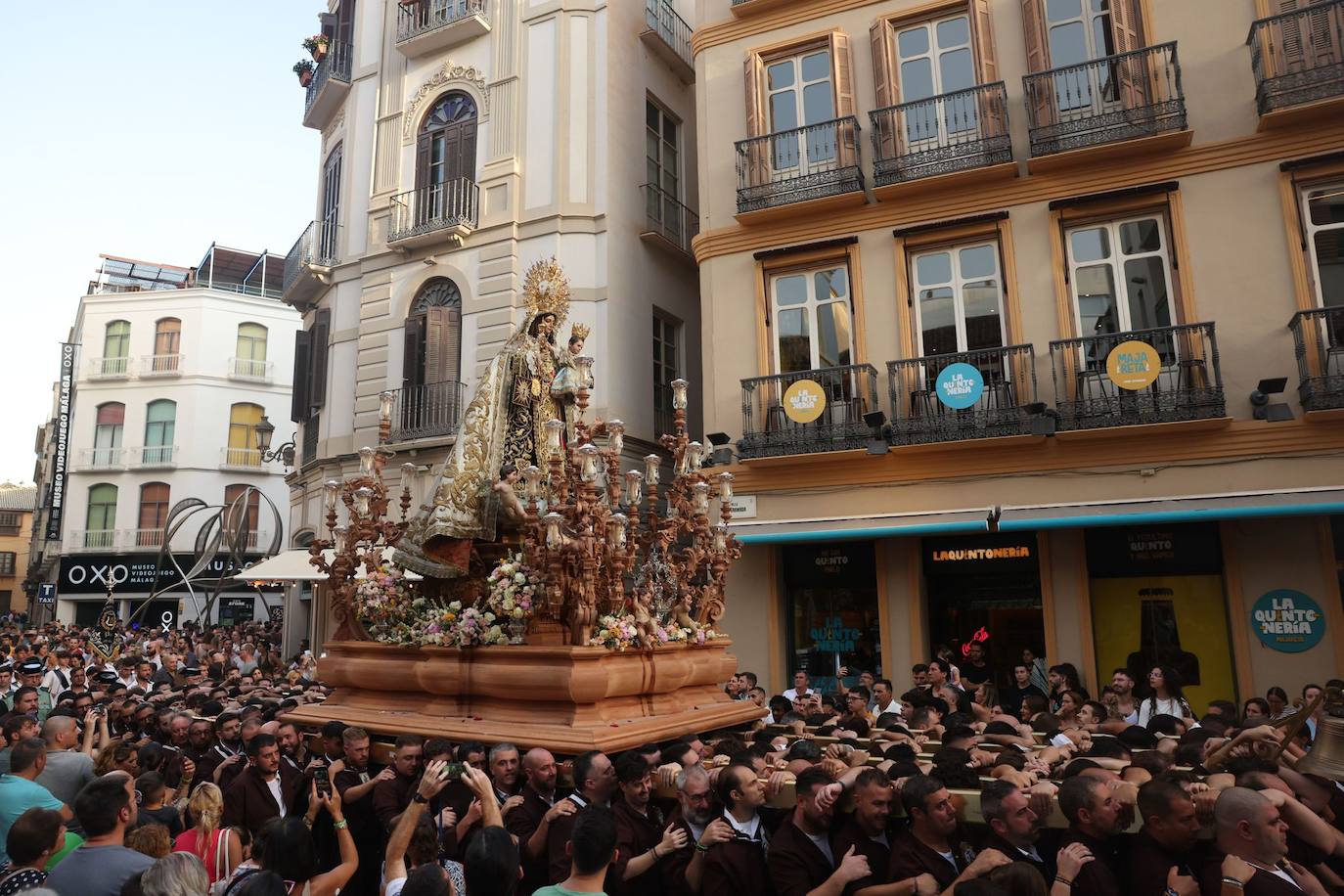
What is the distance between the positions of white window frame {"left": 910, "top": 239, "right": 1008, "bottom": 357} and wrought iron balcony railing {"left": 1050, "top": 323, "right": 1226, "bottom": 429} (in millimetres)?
1061

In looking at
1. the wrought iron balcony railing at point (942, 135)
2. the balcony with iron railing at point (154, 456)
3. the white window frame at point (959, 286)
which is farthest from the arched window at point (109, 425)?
the white window frame at point (959, 286)

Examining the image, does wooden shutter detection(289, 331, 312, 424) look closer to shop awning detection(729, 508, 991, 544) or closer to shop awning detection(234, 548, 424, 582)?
shop awning detection(234, 548, 424, 582)

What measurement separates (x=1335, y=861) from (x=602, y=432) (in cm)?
530

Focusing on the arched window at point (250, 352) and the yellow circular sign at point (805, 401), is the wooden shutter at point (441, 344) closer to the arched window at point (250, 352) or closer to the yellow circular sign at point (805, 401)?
the yellow circular sign at point (805, 401)

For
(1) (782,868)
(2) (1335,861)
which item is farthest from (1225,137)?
(1) (782,868)

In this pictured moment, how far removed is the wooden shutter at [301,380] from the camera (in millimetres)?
19484

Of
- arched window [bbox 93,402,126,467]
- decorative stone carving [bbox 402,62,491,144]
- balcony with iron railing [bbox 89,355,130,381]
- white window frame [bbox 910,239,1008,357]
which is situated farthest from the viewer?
balcony with iron railing [bbox 89,355,130,381]

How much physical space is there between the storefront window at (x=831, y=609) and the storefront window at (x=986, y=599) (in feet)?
2.81

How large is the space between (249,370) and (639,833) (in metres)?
34.6

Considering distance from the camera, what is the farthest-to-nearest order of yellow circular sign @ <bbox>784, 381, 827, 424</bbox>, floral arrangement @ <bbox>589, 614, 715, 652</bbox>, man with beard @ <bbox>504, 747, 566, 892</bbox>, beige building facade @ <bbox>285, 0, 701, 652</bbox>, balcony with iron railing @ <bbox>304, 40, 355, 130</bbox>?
balcony with iron railing @ <bbox>304, 40, 355, 130</bbox> → beige building facade @ <bbox>285, 0, 701, 652</bbox> → yellow circular sign @ <bbox>784, 381, 827, 424</bbox> → floral arrangement @ <bbox>589, 614, 715, 652</bbox> → man with beard @ <bbox>504, 747, 566, 892</bbox>

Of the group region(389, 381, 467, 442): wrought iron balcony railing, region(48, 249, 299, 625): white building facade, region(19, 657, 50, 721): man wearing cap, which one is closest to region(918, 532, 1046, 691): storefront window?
region(389, 381, 467, 442): wrought iron balcony railing

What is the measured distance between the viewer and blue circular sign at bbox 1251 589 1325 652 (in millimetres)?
11039

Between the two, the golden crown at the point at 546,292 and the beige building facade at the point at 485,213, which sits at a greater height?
the beige building facade at the point at 485,213

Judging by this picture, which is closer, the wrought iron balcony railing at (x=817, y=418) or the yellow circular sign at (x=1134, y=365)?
the yellow circular sign at (x=1134, y=365)
